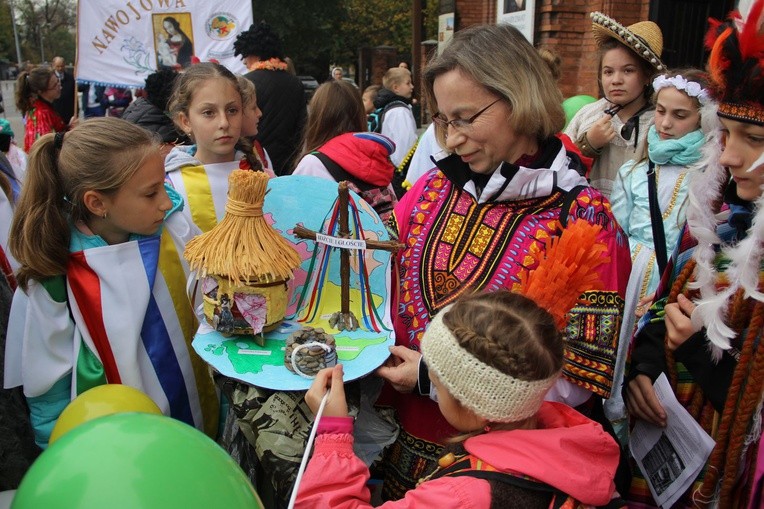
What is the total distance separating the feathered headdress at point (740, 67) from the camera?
1.40 metres

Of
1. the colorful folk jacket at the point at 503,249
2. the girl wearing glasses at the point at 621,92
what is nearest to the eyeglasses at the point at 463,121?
the colorful folk jacket at the point at 503,249

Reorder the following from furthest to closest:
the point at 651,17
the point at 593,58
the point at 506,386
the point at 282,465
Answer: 1. the point at 593,58
2. the point at 651,17
3. the point at 282,465
4. the point at 506,386

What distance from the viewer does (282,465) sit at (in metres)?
1.49

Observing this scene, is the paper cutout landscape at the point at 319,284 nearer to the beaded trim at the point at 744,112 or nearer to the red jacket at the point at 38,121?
the beaded trim at the point at 744,112

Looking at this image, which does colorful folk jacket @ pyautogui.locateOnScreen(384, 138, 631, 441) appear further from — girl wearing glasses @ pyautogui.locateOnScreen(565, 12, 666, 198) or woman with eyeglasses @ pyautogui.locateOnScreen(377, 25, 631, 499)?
girl wearing glasses @ pyautogui.locateOnScreen(565, 12, 666, 198)

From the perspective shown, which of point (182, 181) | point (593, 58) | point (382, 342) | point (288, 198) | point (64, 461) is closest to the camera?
point (64, 461)

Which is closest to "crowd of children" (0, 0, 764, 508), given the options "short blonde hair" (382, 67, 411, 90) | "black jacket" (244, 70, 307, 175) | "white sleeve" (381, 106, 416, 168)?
"black jacket" (244, 70, 307, 175)

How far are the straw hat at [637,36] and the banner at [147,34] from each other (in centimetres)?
277

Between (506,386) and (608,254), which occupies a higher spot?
(608,254)

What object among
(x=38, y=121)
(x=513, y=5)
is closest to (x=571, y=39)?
(x=513, y=5)

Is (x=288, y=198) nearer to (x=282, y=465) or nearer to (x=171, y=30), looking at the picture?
(x=282, y=465)

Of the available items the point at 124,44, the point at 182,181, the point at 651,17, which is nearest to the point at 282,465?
the point at 182,181

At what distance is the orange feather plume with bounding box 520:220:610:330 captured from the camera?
1396 millimetres

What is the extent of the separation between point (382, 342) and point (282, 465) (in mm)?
421
